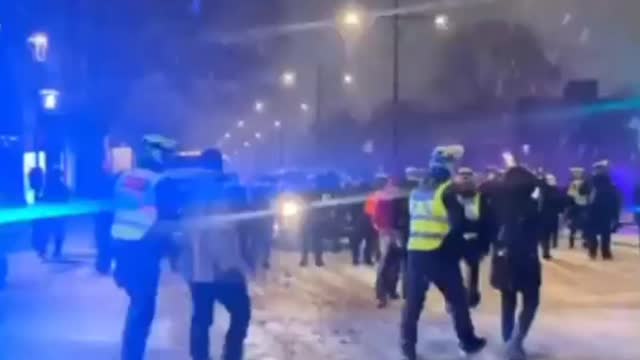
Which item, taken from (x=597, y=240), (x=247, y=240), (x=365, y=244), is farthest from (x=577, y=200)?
(x=247, y=240)

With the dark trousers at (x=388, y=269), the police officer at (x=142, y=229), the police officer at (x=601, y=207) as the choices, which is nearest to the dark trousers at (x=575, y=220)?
the police officer at (x=601, y=207)

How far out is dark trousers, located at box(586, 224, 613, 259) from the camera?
75.4 ft

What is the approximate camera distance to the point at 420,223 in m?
9.80

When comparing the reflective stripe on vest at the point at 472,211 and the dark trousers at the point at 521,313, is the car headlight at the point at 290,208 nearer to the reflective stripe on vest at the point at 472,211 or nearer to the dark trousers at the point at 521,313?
A: the dark trousers at the point at 521,313

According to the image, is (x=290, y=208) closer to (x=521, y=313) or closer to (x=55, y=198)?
(x=55, y=198)

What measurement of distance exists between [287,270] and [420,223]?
37.0 feet

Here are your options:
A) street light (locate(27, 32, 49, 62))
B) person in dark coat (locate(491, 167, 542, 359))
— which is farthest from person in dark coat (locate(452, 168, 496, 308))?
street light (locate(27, 32, 49, 62))

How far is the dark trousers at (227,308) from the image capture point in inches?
335

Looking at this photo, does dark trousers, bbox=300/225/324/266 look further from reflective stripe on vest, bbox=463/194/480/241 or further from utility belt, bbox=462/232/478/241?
utility belt, bbox=462/232/478/241

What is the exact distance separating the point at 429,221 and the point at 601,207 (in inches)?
516

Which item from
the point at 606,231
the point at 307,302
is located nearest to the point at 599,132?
the point at 606,231

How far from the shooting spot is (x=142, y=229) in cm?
828

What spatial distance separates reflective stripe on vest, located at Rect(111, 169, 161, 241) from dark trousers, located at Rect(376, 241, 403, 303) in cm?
661

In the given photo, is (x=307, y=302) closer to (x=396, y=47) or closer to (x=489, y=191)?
(x=489, y=191)
